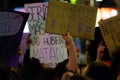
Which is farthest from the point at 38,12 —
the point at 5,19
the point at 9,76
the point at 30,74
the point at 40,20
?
the point at 9,76

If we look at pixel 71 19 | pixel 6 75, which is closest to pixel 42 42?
pixel 71 19

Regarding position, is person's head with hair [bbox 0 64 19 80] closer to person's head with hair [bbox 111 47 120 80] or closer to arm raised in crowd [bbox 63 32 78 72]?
person's head with hair [bbox 111 47 120 80]

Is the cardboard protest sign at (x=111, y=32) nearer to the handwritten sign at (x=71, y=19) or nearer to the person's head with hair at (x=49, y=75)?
the handwritten sign at (x=71, y=19)

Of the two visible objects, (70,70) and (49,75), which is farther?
(70,70)

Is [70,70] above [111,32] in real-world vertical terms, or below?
below

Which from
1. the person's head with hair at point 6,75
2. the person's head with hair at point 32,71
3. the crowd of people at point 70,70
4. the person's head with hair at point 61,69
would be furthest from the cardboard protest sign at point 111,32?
the person's head with hair at point 6,75

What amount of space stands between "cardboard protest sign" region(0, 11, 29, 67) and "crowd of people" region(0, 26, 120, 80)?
0.47 metres

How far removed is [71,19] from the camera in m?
5.41

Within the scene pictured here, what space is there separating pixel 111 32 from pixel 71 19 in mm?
578

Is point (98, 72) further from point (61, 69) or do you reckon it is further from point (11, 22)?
point (11, 22)

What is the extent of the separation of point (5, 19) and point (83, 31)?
881 millimetres

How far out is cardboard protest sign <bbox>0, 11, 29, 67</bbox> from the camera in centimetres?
547

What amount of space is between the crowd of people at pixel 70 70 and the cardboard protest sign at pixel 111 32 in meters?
0.19

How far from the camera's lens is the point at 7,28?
18.2 feet
